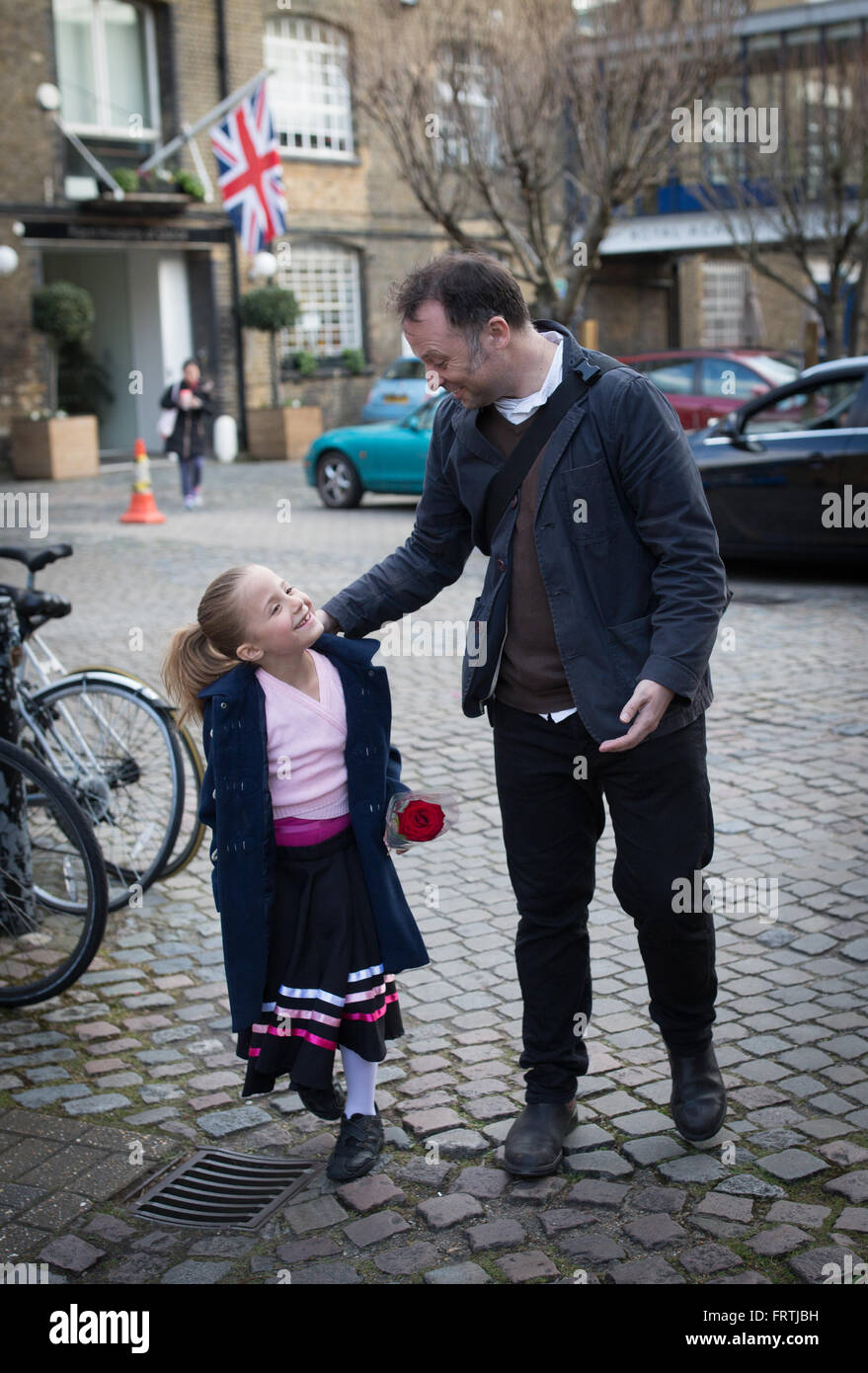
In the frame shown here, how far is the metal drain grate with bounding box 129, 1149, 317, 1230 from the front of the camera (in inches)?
121

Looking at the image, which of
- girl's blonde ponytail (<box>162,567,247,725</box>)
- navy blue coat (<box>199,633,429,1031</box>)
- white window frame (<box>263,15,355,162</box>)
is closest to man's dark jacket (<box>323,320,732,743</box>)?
navy blue coat (<box>199,633,429,1031</box>)

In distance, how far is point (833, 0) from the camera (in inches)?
960

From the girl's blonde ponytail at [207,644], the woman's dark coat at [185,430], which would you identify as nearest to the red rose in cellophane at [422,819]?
the girl's blonde ponytail at [207,644]

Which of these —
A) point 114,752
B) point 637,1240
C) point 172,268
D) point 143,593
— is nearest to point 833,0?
point 172,268

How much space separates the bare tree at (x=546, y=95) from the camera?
57.2 feet

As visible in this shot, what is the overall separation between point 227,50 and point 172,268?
3658 mm

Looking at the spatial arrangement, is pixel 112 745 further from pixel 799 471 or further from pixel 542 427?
pixel 799 471

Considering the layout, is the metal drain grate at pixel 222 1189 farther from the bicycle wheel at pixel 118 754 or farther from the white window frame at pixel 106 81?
the white window frame at pixel 106 81

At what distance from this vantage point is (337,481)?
16.3 m

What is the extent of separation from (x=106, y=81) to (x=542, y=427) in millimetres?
22127

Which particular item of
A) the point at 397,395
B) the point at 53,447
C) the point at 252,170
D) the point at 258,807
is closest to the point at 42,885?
the point at 258,807

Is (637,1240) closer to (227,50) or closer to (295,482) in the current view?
(295,482)

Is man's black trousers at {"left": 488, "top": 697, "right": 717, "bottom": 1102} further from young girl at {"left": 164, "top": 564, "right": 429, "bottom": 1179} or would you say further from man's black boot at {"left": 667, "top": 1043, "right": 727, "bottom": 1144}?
young girl at {"left": 164, "top": 564, "right": 429, "bottom": 1179}

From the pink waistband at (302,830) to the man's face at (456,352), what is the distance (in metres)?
0.97
